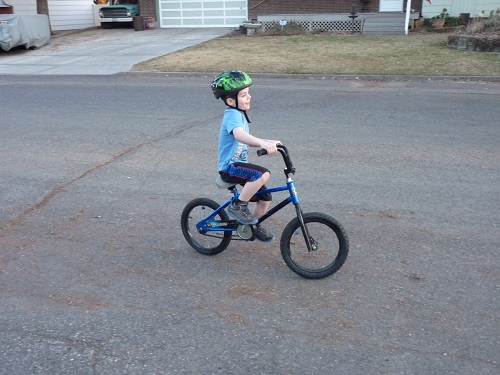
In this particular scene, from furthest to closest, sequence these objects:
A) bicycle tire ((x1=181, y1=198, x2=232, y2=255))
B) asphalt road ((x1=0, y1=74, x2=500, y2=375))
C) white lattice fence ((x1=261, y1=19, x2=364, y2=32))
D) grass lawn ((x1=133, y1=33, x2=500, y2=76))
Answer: white lattice fence ((x1=261, y1=19, x2=364, y2=32))
grass lawn ((x1=133, y1=33, x2=500, y2=76))
bicycle tire ((x1=181, y1=198, x2=232, y2=255))
asphalt road ((x1=0, y1=74, x2=500, y2=375))

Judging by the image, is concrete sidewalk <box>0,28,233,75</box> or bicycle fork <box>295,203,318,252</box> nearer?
bicycle fork <box>295,203,318,252</box>

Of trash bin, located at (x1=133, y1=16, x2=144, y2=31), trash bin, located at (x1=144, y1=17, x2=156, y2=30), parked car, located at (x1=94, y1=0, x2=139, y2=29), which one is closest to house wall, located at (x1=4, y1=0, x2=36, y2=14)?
parked car, located at (x1=94, y1=0, x2=139, y2=29)

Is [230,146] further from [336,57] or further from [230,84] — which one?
[336,57]

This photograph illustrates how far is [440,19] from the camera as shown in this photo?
2341 centimetres

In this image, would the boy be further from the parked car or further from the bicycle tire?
the parked car

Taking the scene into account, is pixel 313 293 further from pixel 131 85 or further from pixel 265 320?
pixel 131 85

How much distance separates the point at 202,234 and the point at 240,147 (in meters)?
0.91

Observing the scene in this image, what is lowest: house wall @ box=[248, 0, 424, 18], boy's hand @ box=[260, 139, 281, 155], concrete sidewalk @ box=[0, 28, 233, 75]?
concrete sidewalk @ box=[0, 28, 233, 75]

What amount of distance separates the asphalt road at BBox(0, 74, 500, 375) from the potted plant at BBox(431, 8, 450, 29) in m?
14.7

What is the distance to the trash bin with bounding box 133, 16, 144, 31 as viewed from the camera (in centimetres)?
2786

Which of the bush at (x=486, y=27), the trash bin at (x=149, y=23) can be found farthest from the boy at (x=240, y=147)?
the trash bin at (x=149, y=23)

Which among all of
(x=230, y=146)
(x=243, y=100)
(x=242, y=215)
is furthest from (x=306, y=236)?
(x=243, y=100)

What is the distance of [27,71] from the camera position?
17.6 metres

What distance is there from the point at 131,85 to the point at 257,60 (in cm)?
449
